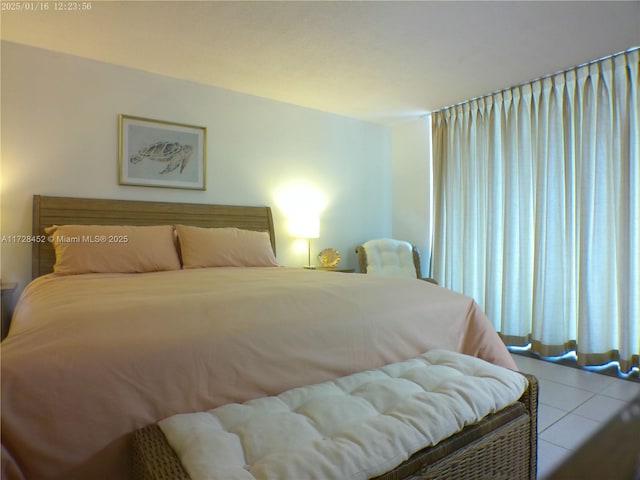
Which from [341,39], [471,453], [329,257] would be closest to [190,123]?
[341,39]

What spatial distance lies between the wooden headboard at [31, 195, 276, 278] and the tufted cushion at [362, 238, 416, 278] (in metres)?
1.12

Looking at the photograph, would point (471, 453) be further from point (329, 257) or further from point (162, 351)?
point (329, 257)

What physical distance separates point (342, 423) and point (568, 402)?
193 cm

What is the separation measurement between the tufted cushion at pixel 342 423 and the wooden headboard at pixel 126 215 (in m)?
2.34

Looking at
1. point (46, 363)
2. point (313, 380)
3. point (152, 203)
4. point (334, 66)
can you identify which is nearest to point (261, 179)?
point (152, 203)

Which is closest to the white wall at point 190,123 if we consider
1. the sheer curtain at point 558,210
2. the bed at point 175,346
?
the bed at point 175,346

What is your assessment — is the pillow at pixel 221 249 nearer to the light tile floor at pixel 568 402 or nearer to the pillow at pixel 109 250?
the pillow at pixel 109 250

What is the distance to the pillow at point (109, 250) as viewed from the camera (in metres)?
2.42

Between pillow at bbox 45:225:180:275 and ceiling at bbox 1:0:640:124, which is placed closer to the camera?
ceiling at bbox 1:0:640:124

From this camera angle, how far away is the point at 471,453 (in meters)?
1.13

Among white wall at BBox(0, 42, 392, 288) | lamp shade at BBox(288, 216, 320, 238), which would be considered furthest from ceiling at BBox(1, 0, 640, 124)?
lamp shade at BBox(288, 216, 320, 238)

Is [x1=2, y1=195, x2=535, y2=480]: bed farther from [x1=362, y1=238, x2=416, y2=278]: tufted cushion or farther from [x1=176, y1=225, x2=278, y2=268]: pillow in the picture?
[x1=362, y1=238, x2=416, y2=278]: tufted cushion

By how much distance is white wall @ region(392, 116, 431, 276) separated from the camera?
4406 millimetres

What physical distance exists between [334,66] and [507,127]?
1.76 meters
